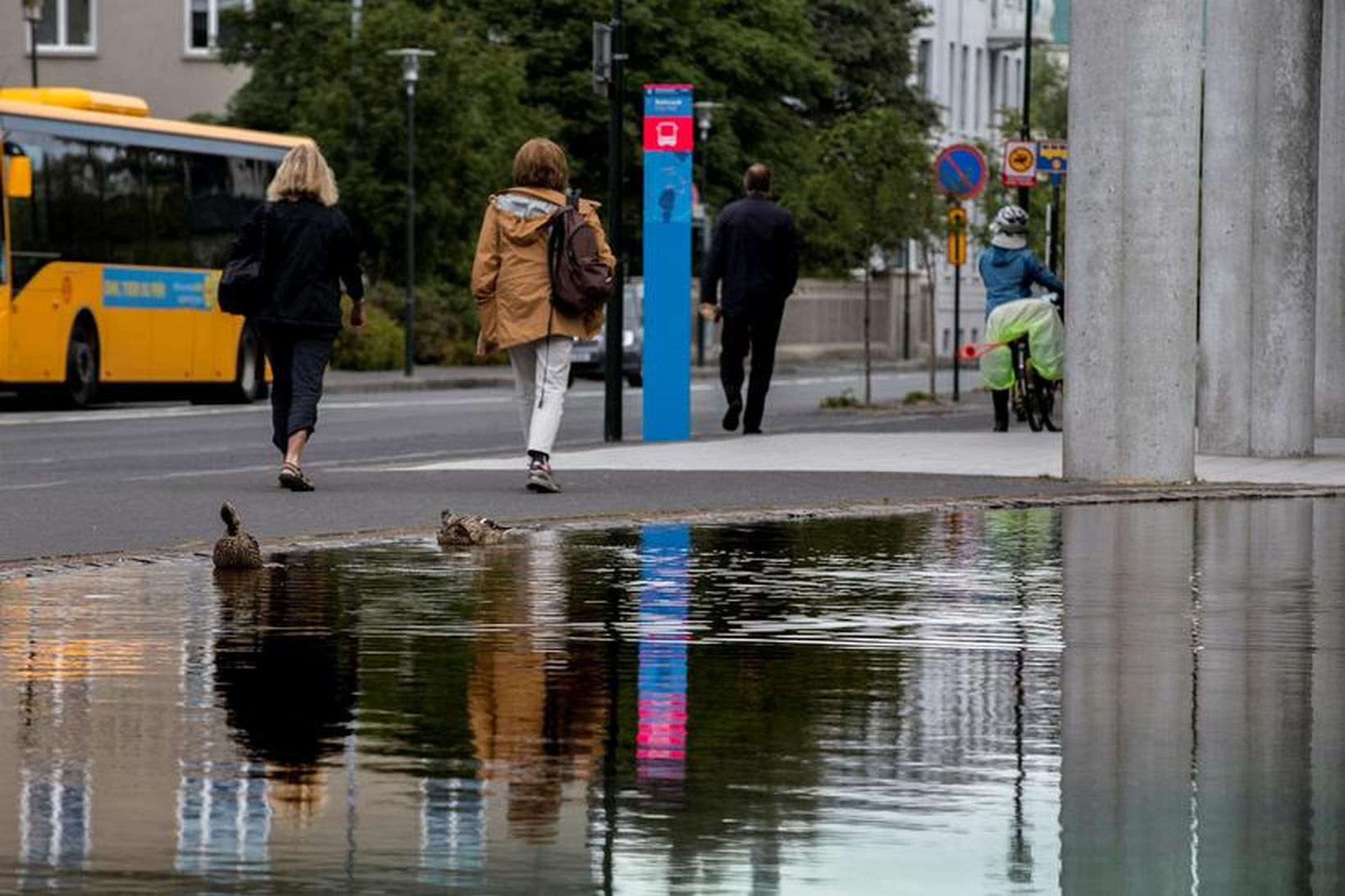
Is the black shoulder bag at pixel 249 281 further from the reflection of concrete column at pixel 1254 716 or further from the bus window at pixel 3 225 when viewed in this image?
the bus window at pixel 3 225

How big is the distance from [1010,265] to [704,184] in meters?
42.2

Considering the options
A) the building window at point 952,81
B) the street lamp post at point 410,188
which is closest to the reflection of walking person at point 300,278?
the street lamp post at point 410,188

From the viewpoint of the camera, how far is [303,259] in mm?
20406

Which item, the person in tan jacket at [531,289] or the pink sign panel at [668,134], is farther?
the pink sign panel at [668,134]

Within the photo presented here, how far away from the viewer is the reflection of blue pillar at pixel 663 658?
8.69 m

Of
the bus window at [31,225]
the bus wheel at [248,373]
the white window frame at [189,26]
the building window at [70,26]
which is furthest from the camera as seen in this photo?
the building window at [70,26]

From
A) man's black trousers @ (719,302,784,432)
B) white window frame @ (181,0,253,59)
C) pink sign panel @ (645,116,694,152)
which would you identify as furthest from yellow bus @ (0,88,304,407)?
white window frame @ (181,0,253,59)

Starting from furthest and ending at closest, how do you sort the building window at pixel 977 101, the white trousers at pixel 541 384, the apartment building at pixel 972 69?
the building window at pixel 977 101
the apartment building at pixel 972 69
the white trousers at pixel 541 384

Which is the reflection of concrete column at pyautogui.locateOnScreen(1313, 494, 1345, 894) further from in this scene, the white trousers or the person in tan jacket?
the person in tan jacket

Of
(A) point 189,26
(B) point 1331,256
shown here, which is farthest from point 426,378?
(B) point 1331,256

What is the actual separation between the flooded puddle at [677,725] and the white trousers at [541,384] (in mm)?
4760

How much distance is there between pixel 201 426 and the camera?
1313 inches

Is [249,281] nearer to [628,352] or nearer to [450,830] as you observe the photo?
[450,830]

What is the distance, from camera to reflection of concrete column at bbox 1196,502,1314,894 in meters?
7.23
